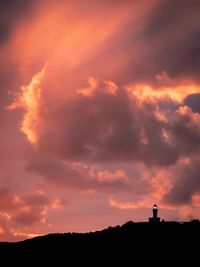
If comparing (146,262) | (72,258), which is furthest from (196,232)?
(72,258)

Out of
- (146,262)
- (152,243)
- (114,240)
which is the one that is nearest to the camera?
(146,262)

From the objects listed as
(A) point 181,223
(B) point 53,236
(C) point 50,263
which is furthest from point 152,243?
(B) point 53,236

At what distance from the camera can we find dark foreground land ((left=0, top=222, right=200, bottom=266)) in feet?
254

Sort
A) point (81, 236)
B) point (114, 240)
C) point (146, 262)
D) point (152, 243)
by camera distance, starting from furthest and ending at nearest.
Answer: point (81, 236), point (114, 240), point (152, 243), point (146, 262)

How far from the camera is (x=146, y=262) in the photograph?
75.4m

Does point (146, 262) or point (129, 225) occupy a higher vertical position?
point (129, 225)

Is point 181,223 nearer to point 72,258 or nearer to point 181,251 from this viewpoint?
point 181,251

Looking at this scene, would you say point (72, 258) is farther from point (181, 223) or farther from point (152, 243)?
point (181, 223)

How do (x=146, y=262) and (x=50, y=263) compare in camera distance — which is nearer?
(x=146, y=262)

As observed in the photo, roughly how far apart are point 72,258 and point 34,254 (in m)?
8.97

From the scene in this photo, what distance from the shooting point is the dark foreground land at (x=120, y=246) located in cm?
7738

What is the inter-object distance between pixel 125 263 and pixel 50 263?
12985 millimetres

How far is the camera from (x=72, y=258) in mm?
83938

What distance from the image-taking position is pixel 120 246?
8325 cm
